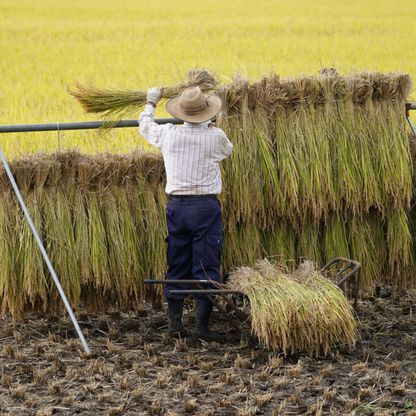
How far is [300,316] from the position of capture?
4.98 m

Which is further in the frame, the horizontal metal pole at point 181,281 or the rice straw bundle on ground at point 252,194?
the rice straw bundle on ground at point 252,194

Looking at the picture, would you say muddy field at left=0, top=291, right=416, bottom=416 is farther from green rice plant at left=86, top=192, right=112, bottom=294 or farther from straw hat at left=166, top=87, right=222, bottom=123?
straw hat at left=166, top=87, right=222, bottom=123

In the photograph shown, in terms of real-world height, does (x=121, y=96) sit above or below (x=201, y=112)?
above

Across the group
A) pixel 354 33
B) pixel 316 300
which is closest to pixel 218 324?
pixel 316 300

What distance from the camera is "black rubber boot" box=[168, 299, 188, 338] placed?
17.9ft

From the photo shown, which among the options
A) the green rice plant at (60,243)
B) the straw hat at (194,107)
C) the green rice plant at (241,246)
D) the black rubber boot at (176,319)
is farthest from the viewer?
the green rice plant at (241,246)

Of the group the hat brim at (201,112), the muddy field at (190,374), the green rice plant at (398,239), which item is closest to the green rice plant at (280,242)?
the muddy field at (190,374)

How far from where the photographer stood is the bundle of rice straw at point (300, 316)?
4.95m

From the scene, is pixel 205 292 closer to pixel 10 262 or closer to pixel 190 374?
pixel 190 374

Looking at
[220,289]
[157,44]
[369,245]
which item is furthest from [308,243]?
[157,44]

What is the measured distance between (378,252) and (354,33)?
12359mm

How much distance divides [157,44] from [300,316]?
11.5 m

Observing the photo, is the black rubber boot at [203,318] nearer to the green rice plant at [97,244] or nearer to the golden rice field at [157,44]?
the green rice plant at [97,244]

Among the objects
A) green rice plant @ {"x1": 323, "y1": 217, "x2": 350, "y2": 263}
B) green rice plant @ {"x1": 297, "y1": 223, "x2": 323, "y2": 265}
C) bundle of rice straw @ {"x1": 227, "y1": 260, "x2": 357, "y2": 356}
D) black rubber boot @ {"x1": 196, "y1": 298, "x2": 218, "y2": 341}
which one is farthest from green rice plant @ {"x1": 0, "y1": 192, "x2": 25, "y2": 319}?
green rice plant @ {"x1": 323, "y1": 217, "x2": 350, "y2": 263}
